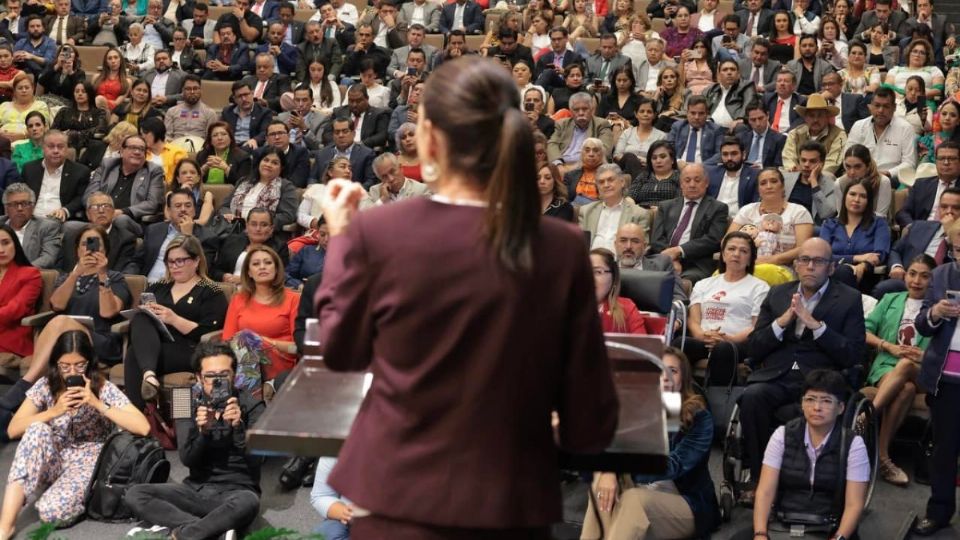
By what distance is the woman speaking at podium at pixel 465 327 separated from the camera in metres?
1.93

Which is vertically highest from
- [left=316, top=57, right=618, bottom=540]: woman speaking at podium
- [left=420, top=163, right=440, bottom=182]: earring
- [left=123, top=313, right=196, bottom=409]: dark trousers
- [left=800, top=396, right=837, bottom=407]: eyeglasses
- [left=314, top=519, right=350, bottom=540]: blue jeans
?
[left=420, top=163, right=440, bottom=182]: earring

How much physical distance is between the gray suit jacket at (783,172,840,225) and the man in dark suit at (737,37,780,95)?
242cm

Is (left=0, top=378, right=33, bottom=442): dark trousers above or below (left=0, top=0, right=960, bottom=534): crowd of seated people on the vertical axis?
below

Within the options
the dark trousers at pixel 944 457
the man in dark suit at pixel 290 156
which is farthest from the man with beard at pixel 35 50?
the dark trousers at pixel 944 457

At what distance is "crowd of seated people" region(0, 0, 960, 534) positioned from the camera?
22.0 feet

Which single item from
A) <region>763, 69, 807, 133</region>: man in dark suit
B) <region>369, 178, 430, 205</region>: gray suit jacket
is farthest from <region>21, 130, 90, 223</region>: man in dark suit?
<region>763, 69, 807, 133</region>: man in dark suit

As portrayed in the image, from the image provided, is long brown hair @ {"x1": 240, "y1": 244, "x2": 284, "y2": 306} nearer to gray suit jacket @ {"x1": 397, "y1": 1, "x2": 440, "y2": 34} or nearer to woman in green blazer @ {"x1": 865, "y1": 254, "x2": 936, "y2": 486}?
woman in green blazer @ {"x1": 865, "y1": 254, "x2": 936, "y2": 486}

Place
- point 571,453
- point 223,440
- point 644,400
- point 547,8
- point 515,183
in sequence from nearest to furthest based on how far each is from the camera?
point 515,183 < point 571,453 < point 644,400 < point 223,440 < point 547,8

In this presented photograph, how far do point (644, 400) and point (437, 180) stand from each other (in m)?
0.58

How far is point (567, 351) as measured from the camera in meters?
2.01

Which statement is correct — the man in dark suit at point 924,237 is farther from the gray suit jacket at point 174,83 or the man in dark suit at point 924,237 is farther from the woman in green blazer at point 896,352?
the gray suit jacket at point 174,83

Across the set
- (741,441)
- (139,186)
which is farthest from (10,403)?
(741,441)

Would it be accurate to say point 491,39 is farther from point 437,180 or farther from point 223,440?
point 437,180

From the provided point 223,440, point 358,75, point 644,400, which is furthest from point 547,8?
point 644,400
